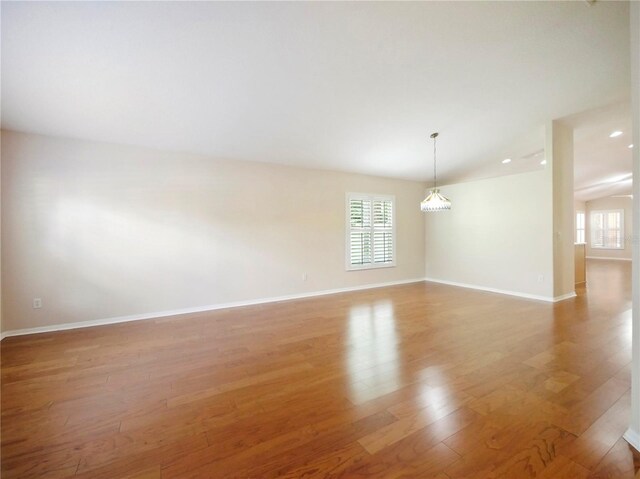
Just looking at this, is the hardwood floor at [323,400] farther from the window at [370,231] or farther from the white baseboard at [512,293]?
the window at [370,231]

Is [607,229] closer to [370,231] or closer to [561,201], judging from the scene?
[561,201]

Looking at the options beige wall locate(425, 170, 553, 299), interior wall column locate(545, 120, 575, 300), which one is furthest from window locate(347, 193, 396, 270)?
interior wall column locate(545, 120, 575, 300)

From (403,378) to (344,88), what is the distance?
318 centimetres

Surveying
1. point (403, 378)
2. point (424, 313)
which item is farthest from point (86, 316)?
point (424, 313)

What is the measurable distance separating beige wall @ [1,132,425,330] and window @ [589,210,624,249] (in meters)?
12.1

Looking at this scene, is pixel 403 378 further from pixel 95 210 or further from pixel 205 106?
pixel 95 210

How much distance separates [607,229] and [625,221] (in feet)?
1.87

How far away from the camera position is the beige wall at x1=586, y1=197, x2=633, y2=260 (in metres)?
10.3

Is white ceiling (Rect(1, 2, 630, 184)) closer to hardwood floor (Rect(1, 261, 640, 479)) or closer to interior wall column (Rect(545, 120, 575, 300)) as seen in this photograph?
interior wall column (Rect(545, 120, 575, 300))

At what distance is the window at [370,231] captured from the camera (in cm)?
587

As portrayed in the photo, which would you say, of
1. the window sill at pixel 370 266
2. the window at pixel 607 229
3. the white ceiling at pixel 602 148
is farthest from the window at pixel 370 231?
the window at pixel 607 229

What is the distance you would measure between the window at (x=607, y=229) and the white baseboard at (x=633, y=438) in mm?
13302

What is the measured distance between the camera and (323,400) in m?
2.00

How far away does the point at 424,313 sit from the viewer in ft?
13.5
